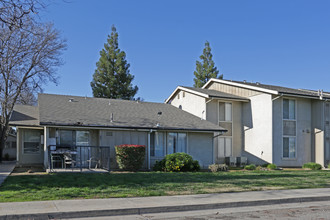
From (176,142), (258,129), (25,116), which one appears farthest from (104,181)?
(258,129)

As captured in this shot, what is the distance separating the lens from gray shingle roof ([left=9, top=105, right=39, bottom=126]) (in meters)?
20.0

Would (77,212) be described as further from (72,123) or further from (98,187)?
(72,123)

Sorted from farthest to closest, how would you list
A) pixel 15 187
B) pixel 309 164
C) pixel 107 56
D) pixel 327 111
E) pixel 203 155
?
pixel 107 56, pixel 327 111, pixel 309 164, pixel 203 155, pixel 15 187

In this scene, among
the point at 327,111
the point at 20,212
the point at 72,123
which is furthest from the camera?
the point at 327,111

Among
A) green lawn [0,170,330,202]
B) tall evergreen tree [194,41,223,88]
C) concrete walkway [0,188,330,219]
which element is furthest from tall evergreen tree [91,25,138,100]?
concrete walkway [0,188,330,219]

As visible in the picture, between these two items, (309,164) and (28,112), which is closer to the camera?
(28,112)

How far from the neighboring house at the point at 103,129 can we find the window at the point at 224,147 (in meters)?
3.60

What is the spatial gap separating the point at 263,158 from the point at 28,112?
16.0 meters

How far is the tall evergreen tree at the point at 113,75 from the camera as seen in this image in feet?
151

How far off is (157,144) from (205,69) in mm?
32070

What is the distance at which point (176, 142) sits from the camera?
22.3 m

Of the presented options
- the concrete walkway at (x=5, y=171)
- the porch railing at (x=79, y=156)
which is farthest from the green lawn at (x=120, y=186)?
the porch railing at (x=79, y=156)

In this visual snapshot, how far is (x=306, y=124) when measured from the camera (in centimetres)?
2698

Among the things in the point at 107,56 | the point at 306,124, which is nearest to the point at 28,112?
the point at 306,124
